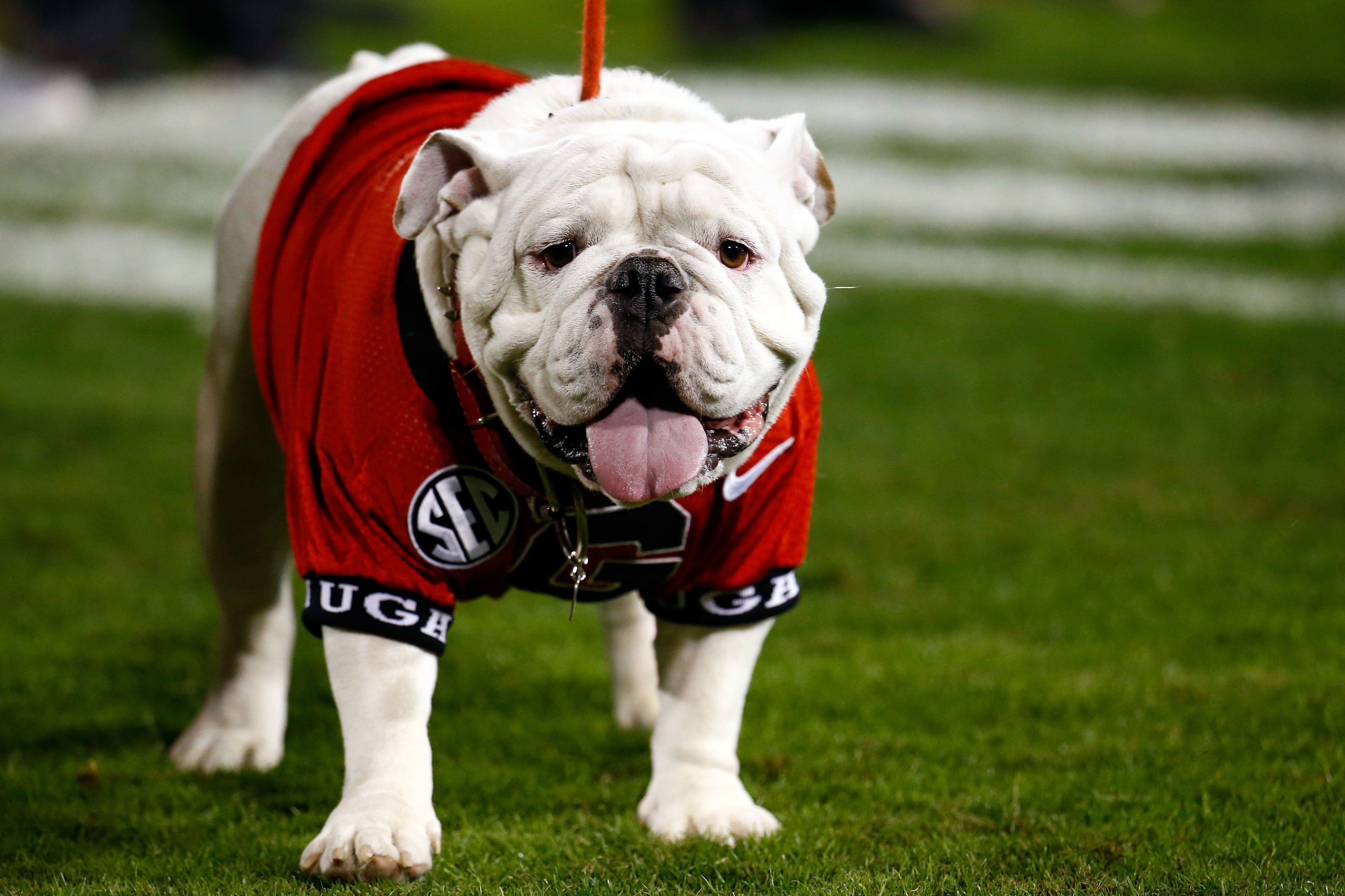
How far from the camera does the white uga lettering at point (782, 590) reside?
159 inches

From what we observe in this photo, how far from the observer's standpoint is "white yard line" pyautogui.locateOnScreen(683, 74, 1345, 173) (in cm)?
1828

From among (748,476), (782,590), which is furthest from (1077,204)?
(748,476)

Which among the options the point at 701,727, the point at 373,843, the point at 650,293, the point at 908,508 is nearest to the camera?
the point at 650,293

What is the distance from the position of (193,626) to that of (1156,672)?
3560mm

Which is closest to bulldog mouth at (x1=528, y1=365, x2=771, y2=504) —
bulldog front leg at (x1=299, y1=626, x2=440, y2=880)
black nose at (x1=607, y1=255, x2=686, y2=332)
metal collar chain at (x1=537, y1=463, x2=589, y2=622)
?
black nose at (x1=607, y1=255, x2=686, y2=332)

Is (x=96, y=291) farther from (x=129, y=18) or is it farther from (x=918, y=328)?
(x=129, y=18)

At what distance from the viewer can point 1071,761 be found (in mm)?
4699

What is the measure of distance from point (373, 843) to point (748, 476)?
1.12m

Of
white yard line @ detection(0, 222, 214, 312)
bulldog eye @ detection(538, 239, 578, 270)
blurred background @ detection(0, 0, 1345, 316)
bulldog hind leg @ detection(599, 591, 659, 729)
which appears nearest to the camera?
bulldog eye @ detection(538, 239, 578, 270)

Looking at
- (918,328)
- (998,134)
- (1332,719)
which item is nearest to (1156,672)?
(1332,719)

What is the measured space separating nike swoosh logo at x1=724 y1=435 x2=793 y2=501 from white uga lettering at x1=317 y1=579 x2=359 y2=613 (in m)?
0.83

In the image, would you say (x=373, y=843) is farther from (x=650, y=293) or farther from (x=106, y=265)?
(x=106, y=265)

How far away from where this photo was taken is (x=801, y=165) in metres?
3.78

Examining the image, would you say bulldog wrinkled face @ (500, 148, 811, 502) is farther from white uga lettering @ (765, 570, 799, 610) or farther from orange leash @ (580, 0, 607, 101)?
white uga lettering @ (765, 570, 799, 610)
